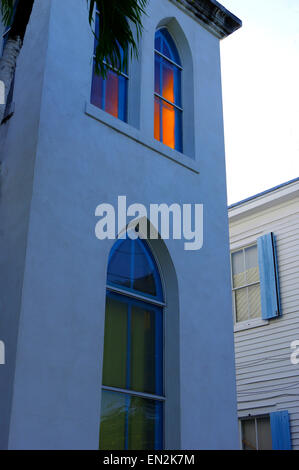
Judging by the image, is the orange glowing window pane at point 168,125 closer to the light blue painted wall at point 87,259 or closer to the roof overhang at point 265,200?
the light blue painted wall at point 87,259

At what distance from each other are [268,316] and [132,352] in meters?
6.08

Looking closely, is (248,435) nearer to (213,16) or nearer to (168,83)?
(168,83)

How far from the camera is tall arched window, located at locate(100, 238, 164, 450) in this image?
661 cm

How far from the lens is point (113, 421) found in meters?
6.54

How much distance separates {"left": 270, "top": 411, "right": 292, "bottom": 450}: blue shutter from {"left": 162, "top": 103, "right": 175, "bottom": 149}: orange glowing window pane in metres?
5.87

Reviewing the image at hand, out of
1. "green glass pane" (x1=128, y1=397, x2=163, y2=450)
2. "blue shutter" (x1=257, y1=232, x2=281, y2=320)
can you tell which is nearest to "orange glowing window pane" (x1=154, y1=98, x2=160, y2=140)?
"green glass pane" (x1=128, y1=397, x2=163, y2=450)

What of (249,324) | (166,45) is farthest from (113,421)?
(249,324)

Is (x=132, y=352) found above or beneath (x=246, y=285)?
beneath

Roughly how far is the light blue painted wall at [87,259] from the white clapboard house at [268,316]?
424cm

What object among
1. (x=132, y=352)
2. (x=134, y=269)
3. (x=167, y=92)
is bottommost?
(x=132, y=352)

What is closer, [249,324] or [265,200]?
[249,324]

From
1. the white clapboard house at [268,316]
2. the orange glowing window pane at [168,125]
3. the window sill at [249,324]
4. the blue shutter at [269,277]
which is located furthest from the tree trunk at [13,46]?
the window sill at [249,324]

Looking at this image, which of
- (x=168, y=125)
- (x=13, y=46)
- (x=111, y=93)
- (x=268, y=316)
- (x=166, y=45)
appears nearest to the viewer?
(x=13, y=46)

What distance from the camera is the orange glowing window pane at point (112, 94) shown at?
8.06 m
